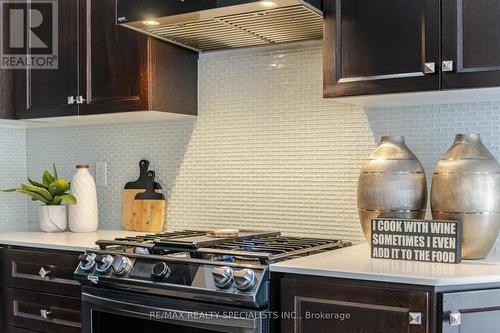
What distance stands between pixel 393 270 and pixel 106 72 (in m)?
1.56

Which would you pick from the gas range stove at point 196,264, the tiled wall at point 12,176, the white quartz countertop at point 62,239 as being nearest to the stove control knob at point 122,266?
the gas range stove at point 196,264

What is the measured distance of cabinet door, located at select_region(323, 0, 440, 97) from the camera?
1873 mm

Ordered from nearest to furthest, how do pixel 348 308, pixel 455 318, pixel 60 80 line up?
pixel 455 318
pixel 348 308
pixel 60 80

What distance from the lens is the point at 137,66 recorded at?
252 cm

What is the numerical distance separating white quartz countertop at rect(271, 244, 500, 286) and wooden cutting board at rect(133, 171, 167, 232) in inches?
41.0

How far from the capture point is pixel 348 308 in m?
1.71

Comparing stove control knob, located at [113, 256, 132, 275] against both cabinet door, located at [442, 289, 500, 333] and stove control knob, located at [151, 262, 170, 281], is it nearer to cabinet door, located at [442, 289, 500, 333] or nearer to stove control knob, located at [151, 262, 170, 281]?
stove control knob, located at [151, 262, 170, 281]

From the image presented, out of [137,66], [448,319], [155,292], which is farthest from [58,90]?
[448,319]

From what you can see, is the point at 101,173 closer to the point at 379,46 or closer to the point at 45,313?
the point at 45,313

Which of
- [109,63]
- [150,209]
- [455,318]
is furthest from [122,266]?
[455,318]

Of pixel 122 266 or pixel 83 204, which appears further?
pixel 83 204

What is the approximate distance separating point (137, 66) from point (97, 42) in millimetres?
272

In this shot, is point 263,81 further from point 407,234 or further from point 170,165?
point 407,234

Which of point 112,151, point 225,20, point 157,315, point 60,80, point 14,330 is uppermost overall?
point 225,20
